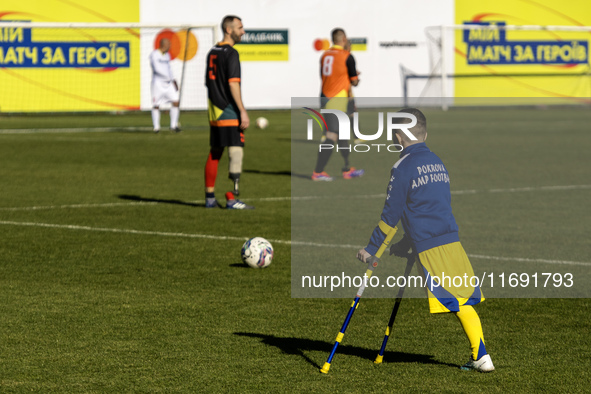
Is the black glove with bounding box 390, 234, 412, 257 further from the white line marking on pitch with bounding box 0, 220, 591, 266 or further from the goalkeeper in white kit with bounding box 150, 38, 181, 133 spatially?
the goalkeeper in white kit with bounding box 150, 38, 181, 133

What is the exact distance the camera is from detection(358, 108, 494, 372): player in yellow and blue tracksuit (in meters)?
4.73

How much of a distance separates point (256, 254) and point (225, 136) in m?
3.74

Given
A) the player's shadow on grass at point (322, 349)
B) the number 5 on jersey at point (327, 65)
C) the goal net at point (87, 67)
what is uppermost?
the goal net at point (87, 67)

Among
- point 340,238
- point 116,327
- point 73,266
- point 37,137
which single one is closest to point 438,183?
point 116,327

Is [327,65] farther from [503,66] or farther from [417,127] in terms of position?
[503,66]

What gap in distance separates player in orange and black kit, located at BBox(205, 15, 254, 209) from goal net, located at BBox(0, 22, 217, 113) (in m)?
18.6

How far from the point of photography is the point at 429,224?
479 centimetres

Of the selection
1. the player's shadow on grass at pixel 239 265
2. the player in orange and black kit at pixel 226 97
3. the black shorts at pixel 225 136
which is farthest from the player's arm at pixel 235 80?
the player's shadow on grass at pixel 239 265

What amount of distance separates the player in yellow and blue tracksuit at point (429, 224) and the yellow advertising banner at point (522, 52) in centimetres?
3150

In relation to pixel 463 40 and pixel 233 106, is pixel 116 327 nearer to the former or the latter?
pixel 233 106

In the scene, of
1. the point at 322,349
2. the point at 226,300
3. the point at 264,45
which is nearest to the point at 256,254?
the point at 226,300

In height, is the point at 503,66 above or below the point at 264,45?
below

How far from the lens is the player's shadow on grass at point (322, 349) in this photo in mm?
5266

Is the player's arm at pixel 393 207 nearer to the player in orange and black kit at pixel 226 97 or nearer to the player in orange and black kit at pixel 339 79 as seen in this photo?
the player in orange and black kit at pixel 226 97
